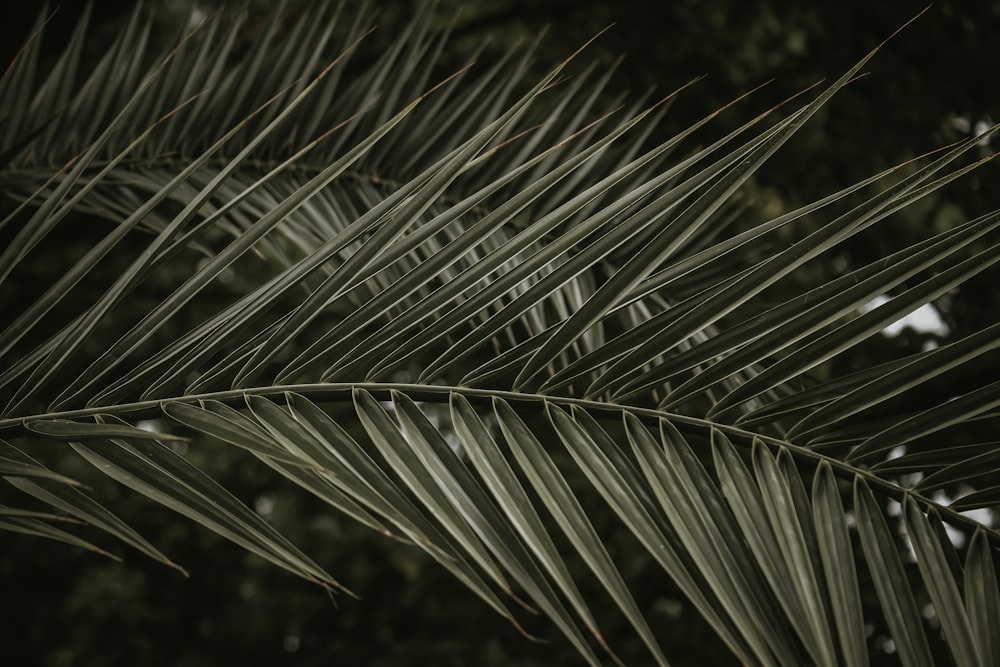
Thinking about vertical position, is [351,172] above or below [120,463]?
above

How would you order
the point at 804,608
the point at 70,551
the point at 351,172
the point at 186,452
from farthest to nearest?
the point at 186,452 → the point at 70,551 → the point at 351,172 → the point at 804,608

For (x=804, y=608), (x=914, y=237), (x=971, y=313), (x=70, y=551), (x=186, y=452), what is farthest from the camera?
(x=186, y=452)

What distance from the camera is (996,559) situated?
64 centimetres

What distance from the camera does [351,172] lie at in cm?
136

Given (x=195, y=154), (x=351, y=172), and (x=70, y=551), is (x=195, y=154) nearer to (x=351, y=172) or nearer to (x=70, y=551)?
(x=351, y=172)

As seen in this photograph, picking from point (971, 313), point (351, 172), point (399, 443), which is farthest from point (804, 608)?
point (971, 313)

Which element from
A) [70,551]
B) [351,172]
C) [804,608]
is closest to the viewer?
[804,608]

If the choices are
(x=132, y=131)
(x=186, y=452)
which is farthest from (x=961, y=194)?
(x=186, y=452)

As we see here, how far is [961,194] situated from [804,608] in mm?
1259

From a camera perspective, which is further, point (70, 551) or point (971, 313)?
point (70, 551)

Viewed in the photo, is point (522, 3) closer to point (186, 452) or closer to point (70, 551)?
point (186, 452)

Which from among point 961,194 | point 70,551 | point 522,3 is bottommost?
point 70,551

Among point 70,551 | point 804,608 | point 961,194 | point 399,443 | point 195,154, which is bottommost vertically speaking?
point 804,608

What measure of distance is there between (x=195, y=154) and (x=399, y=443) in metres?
0.97
